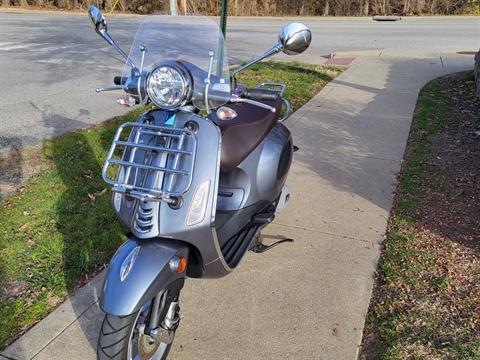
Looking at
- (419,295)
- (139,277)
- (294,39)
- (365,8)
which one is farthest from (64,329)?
(365,8)

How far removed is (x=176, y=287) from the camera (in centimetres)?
215

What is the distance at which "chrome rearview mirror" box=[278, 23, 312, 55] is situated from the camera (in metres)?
2.21

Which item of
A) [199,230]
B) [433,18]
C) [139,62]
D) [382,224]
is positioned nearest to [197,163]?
[199,230]

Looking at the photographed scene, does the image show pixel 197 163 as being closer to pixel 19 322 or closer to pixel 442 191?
pixel 19 322

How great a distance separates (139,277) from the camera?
1939 mm

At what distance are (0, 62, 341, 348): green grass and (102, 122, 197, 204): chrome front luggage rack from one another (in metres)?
1.11

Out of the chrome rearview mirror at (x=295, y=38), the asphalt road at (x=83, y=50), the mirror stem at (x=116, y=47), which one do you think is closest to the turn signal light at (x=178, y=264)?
the mirror stem at (x=116, y=47)

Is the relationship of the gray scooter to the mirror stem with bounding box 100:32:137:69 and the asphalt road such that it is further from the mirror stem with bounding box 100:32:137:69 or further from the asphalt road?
the asphalt road

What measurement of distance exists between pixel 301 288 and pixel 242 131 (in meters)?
1.05

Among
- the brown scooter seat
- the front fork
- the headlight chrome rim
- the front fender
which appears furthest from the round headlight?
the front fork

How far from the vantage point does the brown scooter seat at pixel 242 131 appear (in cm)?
257

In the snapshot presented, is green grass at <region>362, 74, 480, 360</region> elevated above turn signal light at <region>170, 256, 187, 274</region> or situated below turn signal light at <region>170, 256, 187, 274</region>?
below

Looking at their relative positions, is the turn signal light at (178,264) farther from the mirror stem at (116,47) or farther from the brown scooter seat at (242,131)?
the mirror stem at (116,47)

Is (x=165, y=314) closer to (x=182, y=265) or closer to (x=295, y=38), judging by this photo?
(x=182, y=265)
